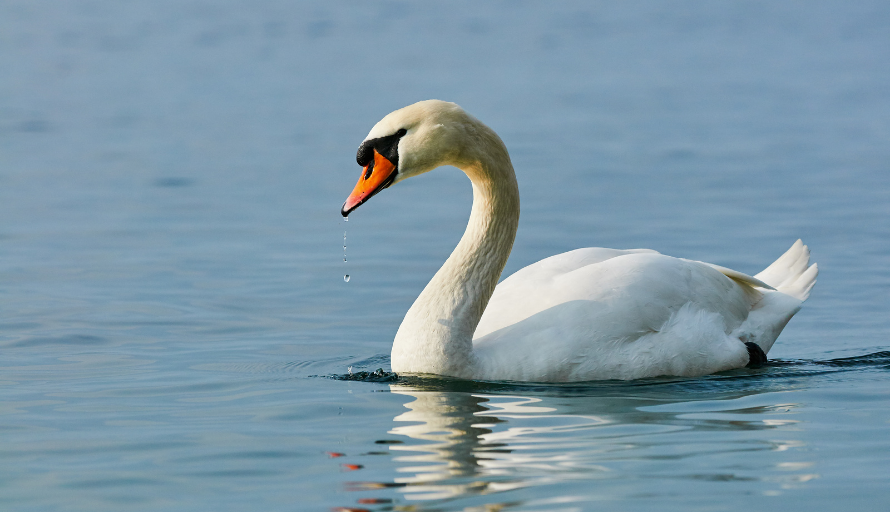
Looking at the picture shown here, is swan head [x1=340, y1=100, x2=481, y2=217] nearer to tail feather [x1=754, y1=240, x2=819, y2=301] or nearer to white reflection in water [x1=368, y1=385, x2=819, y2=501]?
white reflection in water [x1=368, y1=385, x2=819, y2=501]

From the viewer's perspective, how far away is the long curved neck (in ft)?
24.3

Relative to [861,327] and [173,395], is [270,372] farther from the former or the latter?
[861,327]

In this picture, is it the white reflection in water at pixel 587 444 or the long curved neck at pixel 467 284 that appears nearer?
the white reflection in water at pixel 587 444

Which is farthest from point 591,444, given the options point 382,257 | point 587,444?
point 382,257

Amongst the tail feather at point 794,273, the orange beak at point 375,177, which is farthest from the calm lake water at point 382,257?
the orange beak at point 375,177

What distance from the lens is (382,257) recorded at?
39.0 ft

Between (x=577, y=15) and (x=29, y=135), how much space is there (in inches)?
862

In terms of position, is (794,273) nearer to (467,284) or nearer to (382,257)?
(467,284)

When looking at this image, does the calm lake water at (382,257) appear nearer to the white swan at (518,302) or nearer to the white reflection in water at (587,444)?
the white reflection in water at (587,444)

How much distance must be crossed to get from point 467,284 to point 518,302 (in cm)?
36

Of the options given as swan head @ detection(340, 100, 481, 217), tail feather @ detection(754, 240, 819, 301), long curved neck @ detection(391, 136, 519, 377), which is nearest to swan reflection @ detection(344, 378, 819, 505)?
long curved neck @ detection(391, 136, 519, 377)

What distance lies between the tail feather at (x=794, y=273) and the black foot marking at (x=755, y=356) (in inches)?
40.5

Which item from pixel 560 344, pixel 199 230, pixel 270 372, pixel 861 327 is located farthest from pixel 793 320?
pixel 199 230

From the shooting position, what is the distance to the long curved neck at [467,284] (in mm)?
7418
